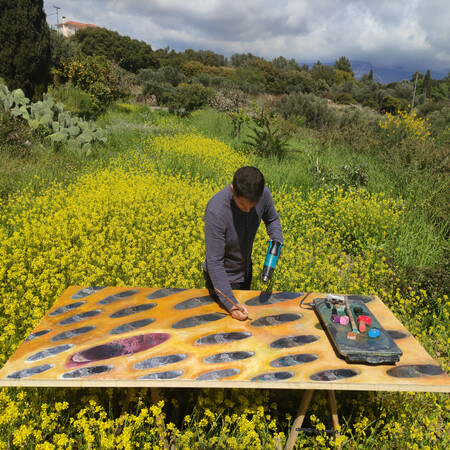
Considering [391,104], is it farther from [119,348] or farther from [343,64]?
[119,348]

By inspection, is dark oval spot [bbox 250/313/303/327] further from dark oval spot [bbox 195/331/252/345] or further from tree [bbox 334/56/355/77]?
tree [bbox 334/56/355/77]

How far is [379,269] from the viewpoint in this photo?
459 cm

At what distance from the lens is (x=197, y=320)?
2459 mm

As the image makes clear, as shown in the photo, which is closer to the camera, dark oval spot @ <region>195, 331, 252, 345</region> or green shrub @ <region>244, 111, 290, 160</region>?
dark oval spot @ <region>195, 331, 252, 345</region>

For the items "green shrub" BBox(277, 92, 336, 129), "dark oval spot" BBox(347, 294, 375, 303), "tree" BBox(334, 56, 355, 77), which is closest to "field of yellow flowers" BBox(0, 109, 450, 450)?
"dark oval spot" BBox(347, 294, 375, 303)

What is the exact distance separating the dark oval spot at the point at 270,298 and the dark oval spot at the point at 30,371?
1.37m

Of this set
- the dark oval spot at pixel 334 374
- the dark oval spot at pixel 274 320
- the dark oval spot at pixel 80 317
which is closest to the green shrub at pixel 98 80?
the dark oval spot at pixel 80 317

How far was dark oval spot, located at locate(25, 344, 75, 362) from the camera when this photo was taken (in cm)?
206

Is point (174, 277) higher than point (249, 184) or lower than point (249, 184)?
lower

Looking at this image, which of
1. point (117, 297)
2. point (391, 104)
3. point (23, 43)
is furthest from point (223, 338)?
point (391, 104)

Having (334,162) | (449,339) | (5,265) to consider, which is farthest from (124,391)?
(334,162)

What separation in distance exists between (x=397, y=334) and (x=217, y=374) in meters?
1.28

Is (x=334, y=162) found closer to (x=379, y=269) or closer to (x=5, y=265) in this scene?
(x=379, y=269)

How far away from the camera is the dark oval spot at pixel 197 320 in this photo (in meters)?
2.40
